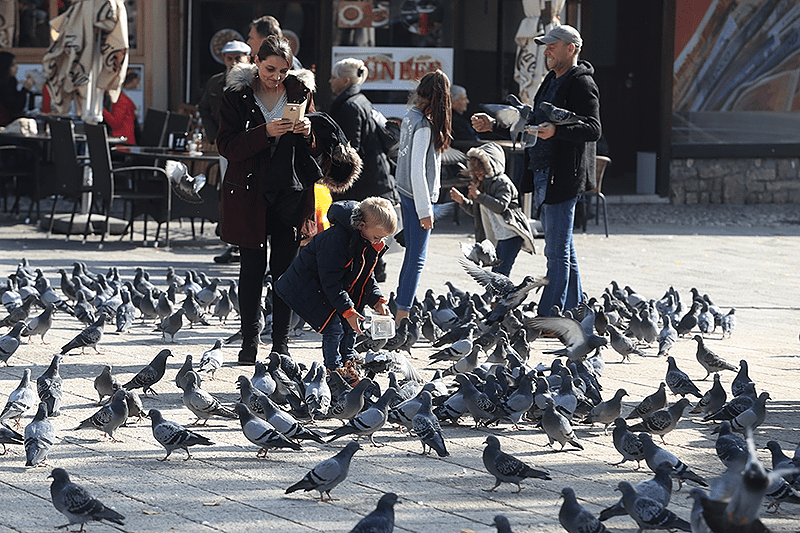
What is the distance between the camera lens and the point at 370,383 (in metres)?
6.29

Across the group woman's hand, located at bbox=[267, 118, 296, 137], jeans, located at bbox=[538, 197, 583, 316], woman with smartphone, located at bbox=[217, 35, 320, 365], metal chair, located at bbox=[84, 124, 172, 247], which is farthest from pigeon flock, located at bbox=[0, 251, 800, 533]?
metal chair, located at bbox=[84, 124, 172, 247]

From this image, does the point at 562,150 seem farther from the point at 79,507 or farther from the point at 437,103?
the point at 79,507

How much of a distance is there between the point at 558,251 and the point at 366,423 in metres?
3.26

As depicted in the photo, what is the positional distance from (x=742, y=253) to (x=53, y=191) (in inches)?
328

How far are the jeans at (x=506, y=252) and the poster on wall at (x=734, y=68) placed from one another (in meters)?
9.66

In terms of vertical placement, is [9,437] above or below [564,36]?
below

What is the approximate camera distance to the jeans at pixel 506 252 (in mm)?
9203

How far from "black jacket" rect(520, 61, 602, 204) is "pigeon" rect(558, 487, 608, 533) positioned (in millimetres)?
4346

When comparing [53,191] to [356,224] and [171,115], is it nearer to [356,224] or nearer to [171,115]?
[171,115]

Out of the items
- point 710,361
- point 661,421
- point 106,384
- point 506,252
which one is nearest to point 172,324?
point 106,384

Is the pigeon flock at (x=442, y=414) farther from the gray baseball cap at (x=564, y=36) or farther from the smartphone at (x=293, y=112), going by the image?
the gray baseball cap at (x=564, y=36)

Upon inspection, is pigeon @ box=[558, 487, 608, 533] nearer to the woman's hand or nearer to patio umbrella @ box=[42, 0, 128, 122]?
the woman's hand

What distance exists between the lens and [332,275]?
262 inches

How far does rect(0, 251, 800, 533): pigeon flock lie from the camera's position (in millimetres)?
4730
